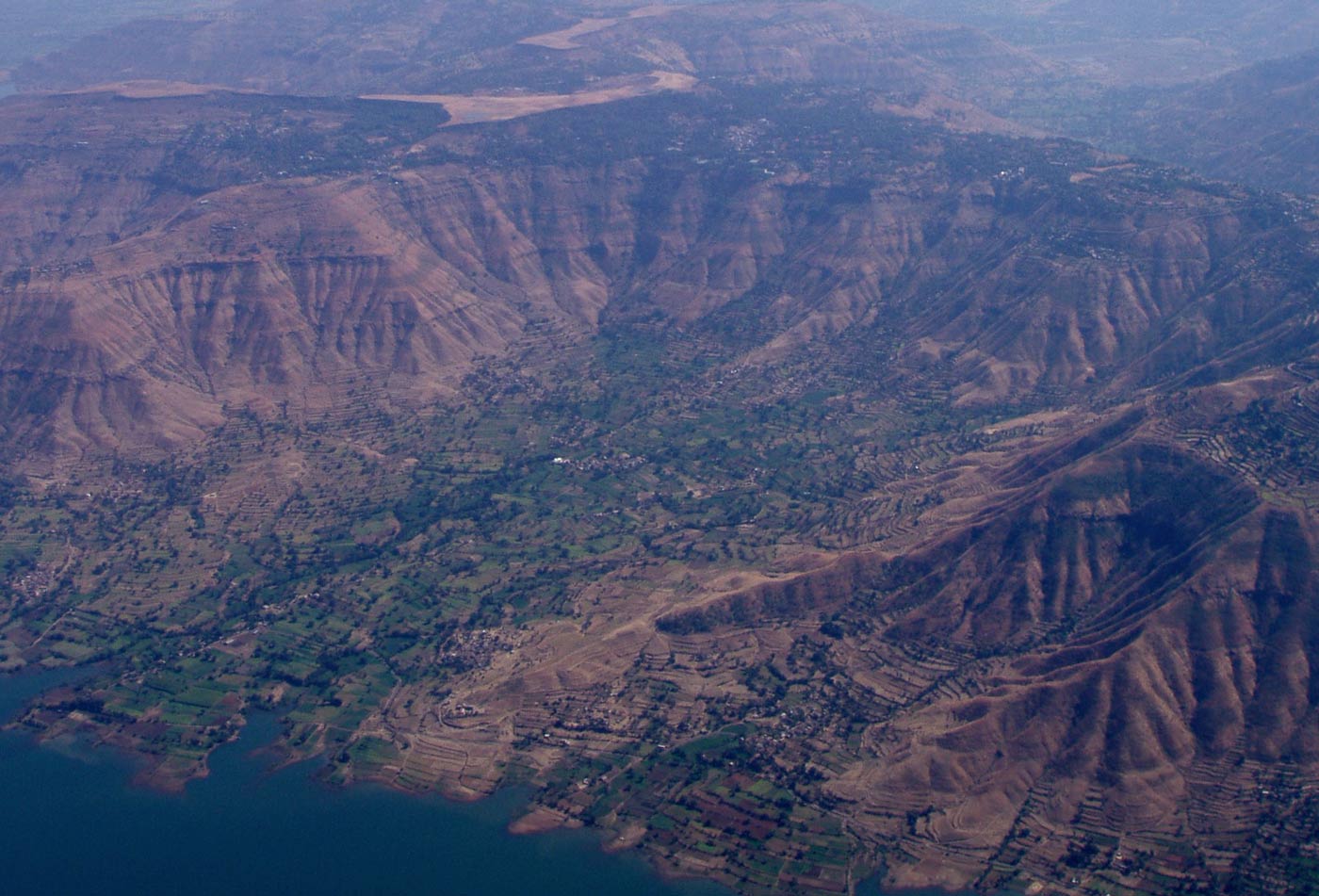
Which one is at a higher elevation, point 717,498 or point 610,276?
point 610,276

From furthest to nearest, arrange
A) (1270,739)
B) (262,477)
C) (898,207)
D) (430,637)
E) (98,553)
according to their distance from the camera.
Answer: (898,207)
(262,477)
(98,553)
(430,637)
(1270,739)

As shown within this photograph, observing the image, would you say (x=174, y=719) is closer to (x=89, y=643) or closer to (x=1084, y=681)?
(x=89, y=643)

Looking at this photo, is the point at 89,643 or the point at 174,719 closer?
the point at 174,719

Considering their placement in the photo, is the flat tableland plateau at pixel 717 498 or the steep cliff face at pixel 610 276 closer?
the flat tableland plateau at pixel 717 498

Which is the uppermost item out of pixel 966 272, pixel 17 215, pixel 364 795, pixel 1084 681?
pixel 17 215

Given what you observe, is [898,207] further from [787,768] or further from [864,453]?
[787,768]

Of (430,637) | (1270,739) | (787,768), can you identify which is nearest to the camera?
(1270,739)

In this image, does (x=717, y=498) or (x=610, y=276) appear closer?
(x=717, y=498)

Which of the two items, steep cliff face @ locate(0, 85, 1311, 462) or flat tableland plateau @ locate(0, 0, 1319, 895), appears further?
steep cliff face @ locate(0, 85, 1311, 462)

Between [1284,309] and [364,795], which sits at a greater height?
[1284,309]

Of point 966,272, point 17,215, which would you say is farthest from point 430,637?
point 17,215
